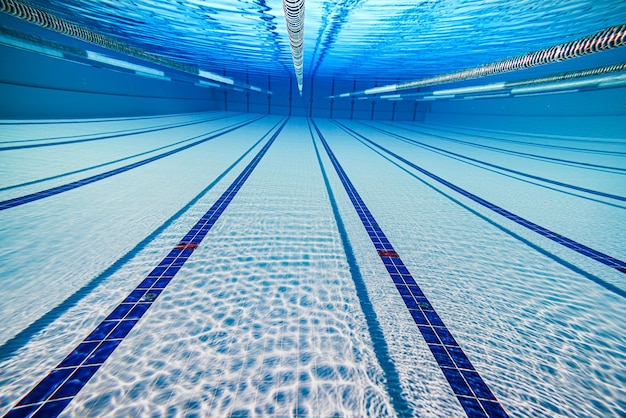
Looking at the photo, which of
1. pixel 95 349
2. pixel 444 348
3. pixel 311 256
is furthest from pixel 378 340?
pixel 95 349

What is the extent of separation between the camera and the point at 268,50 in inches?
233

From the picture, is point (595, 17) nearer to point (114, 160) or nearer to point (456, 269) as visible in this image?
point (456, 269)

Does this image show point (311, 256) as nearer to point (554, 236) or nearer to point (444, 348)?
point (444, 348)

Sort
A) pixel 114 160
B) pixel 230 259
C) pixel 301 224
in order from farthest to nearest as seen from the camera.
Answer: pixel 114 160
pixel 301 224
pixel 230 259

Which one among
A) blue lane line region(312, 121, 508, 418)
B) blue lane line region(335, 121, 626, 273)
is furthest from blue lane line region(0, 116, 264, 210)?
blue lane line region(335, 121, 626, 273)

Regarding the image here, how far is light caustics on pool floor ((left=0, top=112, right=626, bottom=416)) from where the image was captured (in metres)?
1.15

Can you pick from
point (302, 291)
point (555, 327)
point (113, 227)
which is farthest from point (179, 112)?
point (555, 327)

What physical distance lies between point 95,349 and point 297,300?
1.07 metres

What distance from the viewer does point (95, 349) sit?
1.28 metres

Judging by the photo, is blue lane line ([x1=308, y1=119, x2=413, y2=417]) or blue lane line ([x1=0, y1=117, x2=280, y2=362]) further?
blue lane line ([x1=0, y1=117, x2=280, y2=362])

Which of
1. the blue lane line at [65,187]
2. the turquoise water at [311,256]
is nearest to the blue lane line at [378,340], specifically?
the turquoise water at [311,256]

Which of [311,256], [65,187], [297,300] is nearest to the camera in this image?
[297,300]

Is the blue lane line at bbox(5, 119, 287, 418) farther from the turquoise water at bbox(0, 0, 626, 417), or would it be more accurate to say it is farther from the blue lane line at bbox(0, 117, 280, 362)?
the blue lane line at bbox(0, 117, 280, 362)

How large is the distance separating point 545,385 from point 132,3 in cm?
554
